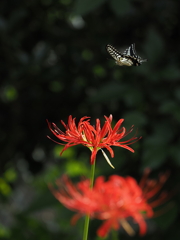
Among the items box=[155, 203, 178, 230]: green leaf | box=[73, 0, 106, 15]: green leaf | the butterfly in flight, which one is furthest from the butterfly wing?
box=[155, 203, 178, 230]: green leaf

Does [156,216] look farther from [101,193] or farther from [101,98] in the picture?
[101,193]

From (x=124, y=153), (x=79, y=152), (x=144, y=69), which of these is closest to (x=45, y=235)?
(x=79, y=152)

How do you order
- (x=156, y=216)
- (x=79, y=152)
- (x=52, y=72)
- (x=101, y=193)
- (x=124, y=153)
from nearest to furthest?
1. (x=101, y=193)
2. (x=156, y=216)
3. (x=124, y=153)
4. (x=52, y=72)
5. (x=79, y=152)

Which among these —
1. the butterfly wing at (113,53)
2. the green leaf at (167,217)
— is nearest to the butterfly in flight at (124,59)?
the butterfly wing at (113,53)

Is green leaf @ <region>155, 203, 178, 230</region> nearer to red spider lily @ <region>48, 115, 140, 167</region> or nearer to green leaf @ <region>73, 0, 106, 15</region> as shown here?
green leaf @ <region>73, 0, 106, 15</region>

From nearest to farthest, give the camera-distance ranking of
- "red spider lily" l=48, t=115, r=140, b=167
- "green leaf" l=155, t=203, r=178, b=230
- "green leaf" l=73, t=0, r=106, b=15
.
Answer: "red spider lily" l=48, t=115, r=140, b=167
"green leaf" l=73, t=0, r=106, b=15
"green leaf" l=155, t=203, r=178, b=230

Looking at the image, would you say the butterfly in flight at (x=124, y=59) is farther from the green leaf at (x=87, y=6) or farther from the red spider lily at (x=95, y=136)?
the green leaf at (x=87, y=6)

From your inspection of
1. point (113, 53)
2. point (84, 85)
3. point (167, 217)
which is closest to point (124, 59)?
point (113, 53)

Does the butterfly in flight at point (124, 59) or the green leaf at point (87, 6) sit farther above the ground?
the green leaf at point (87, 6)
